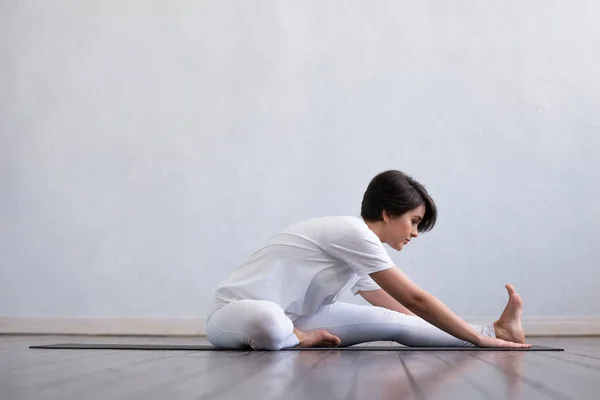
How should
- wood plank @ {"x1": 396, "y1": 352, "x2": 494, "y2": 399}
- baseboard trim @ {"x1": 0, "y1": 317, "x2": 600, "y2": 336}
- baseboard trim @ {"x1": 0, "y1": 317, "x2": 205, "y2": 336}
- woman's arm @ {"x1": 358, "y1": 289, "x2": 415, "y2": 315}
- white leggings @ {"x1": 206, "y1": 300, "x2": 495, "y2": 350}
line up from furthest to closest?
baseboard trim @ {"x1": 0, "y1": 317, "x2": 205, "y2": 336} < baseboard trim @ {"x1": 0, "y1": 317, "x2": 600, "y2": 336} < woman's arm @ {"x1": 358, "y1": 289, "x2": 415, "y2": 315} < white leggings @ {"x1": 206, "y1": 300, "x2": 495, "y2": 350} < wood plank @ {"x1": 396, "y1": 352, "x2": 494, "y2": 399}

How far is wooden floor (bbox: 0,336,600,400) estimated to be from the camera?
3.60 feet

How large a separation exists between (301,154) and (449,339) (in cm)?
214

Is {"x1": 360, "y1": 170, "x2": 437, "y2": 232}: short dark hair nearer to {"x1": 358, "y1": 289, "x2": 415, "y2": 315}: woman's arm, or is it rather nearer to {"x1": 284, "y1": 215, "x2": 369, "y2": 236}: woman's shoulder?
{"x1": 284, "y1": 215, "x2": 369, "y2": 236}: woman's shoulder

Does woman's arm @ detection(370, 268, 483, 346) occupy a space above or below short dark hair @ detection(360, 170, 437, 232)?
below

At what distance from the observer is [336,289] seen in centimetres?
244

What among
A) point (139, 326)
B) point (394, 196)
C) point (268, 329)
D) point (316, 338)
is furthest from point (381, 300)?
point (139, 326)

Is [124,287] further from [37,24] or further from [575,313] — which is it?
[575,313]

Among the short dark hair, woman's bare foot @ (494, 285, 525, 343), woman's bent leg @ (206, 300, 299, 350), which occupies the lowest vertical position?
woman's bare foot @ (494, 285, 525, 343)

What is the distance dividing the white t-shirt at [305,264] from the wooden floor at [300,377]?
0.34 meters

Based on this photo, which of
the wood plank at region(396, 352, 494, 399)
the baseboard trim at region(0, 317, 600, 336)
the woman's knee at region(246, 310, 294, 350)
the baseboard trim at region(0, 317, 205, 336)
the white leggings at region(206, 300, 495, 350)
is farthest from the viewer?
the baseboard trim at region(0, 317, 205, 336)

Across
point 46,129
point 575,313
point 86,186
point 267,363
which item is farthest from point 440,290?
point 267,363

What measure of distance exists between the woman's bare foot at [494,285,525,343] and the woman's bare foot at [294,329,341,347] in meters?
0.56

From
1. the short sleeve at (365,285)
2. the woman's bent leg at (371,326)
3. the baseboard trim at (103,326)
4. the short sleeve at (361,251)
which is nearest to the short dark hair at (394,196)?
the short sleeve at (361,251)

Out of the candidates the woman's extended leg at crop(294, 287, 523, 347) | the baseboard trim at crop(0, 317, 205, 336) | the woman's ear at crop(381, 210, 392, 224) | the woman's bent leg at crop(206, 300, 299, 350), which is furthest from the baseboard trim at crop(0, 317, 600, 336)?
the woman's bent leg at crop(206, 300, 299, 350)
